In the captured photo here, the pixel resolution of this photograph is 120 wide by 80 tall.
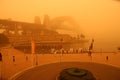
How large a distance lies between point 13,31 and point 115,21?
6.17 feet

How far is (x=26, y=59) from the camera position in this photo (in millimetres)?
2525

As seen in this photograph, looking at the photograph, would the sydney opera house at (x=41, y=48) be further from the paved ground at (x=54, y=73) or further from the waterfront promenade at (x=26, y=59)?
the paved ground at (x=54, y=73)

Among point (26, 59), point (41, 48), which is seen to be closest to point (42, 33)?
point (41, 48)

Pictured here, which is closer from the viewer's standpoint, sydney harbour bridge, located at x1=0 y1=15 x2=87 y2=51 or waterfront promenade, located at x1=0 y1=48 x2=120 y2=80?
waterfront promenade, located at x1=0 y1=48 x2=120 y2=80

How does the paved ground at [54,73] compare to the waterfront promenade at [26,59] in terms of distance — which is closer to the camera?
the paved ground at [54,73]

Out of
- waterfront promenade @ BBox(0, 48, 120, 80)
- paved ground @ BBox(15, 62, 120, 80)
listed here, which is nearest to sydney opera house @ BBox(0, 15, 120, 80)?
waterfront promenade @ BBox(0, 48, 120, 80)

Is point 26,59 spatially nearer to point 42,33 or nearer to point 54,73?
point 42,33

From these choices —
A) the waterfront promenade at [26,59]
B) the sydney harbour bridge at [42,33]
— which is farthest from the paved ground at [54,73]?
the sydney harbour bridge at [42,33]

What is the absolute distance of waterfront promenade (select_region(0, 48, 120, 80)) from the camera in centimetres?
248

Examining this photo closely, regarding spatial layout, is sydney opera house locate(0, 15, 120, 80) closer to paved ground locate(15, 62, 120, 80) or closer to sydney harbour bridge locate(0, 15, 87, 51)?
sydney harbour bridge locate(0, 15, 87, 51)

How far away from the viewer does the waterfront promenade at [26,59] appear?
97.8 inches

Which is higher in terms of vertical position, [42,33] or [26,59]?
[42,33]

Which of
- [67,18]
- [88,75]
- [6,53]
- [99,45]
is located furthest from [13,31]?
[88,75]

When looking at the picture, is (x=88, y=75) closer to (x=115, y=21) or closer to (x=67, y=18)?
Result: (x=67, y=18)
